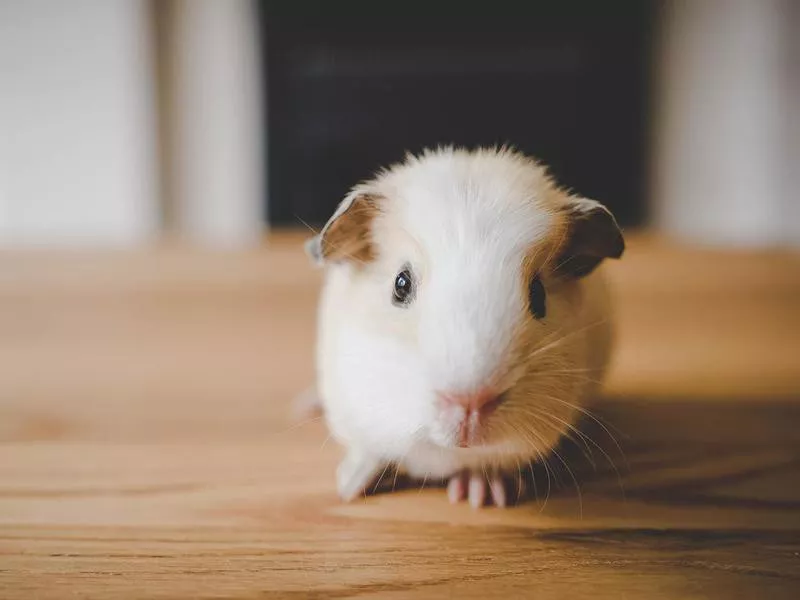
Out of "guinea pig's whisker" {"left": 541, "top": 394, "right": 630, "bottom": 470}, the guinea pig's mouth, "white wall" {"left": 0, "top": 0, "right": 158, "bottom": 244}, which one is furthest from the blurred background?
the guinea pig's mouth

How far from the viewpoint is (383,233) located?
93 centimetres

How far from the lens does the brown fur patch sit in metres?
0.92

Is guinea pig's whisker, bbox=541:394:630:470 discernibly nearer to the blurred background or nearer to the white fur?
the white fur

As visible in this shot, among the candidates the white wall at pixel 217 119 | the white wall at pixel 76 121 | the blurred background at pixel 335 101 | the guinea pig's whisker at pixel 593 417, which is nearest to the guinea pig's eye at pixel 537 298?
the guinea pig's whisker at pixel 593 417

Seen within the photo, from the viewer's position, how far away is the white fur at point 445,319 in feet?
2.55

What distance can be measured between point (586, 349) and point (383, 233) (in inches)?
13.1

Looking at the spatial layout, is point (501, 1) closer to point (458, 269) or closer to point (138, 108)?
point (138, 108)

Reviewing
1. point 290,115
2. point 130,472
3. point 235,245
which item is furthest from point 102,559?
point 290,115

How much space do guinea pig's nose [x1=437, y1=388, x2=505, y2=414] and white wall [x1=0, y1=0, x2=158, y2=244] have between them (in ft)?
12.4

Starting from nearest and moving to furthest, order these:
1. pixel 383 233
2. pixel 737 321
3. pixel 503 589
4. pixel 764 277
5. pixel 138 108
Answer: pixel 503 589, pixel 383 233, pixel 737 321, pixel 764 277, pixel 138 108

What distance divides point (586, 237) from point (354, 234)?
0.32 metres

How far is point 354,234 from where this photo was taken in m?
0.95

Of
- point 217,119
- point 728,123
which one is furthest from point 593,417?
point 728,123

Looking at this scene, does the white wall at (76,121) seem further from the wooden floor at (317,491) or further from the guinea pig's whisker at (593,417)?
the guinea pig's whisker at (593,417)
